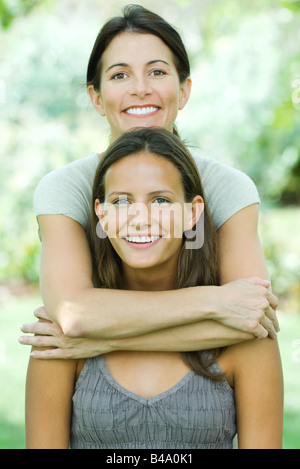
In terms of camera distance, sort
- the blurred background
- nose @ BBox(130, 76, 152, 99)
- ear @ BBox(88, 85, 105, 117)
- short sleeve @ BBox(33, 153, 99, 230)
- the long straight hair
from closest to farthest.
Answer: the long straight hair < short sleeve @ BBox(33, 153, 99, 230) < nose @ BBox(130, 76, 152, 99) < ear @ BBox(88, 85, 105, 117) < the blurred background

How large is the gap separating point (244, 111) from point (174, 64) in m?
5.66

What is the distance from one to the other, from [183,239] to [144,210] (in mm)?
255

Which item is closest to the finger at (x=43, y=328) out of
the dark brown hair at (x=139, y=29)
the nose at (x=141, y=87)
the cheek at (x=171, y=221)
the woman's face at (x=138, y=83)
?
the cheek at (x=171, y=221)

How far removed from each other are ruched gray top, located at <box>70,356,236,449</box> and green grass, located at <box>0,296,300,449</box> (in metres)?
2.42

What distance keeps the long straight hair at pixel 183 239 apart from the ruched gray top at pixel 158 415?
8cm

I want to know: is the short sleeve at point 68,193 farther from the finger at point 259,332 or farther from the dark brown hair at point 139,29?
the finger at point 259,332

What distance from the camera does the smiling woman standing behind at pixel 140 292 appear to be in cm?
226

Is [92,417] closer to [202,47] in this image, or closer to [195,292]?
[195,292]

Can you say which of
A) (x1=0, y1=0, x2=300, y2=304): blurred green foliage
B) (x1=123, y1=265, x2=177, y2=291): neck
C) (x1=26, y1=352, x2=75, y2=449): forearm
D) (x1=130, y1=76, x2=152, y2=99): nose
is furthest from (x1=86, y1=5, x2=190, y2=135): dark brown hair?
(x1=0, y1=0, x2=300, y2=304): blurred green foliage

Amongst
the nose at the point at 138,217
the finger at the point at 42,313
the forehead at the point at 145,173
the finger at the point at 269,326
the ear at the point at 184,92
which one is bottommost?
the finger at the point at 269,326

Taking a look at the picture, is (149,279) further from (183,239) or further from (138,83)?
(138,83)

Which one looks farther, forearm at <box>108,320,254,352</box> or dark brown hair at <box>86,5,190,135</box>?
dark brown hair at <box>86,5,190,135</box>

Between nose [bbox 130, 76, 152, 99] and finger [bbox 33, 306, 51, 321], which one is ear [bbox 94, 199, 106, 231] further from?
nose [bbox 130, 76, 152, 99]

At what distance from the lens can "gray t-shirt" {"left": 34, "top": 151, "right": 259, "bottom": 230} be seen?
8.58ft
